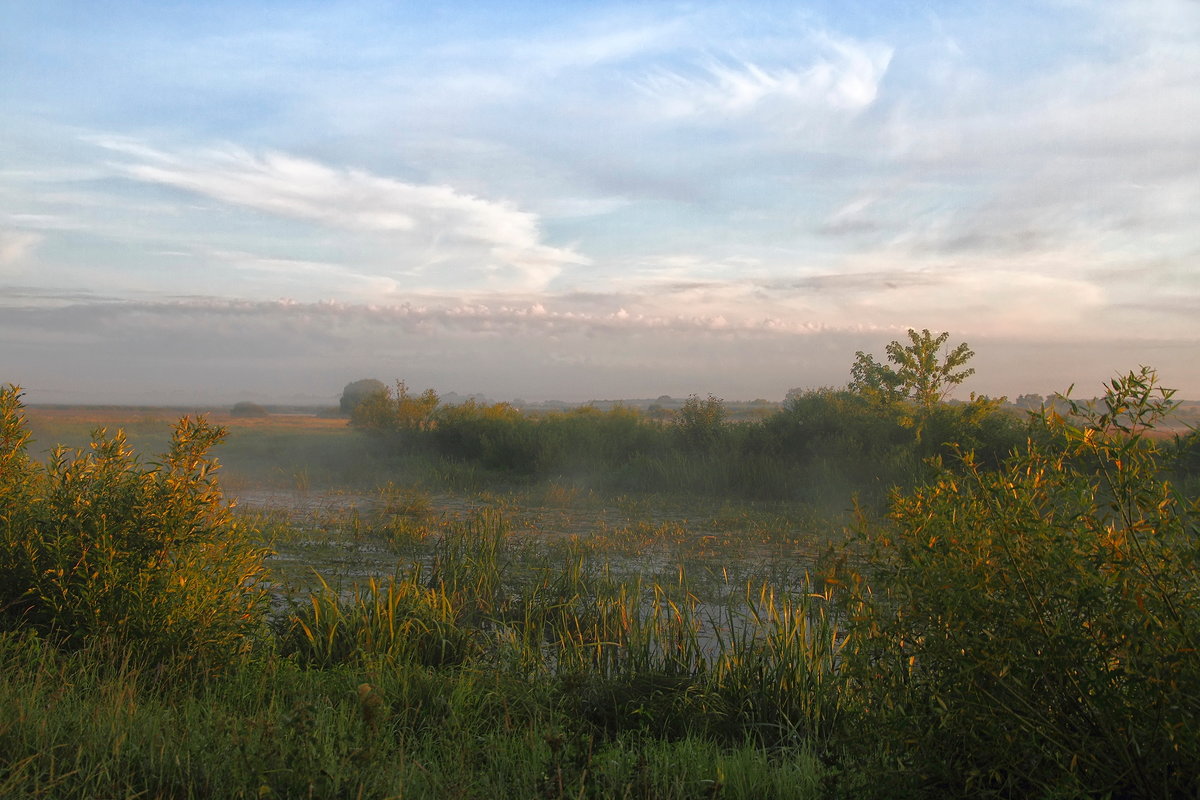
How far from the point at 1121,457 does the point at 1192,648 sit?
22.5 inches

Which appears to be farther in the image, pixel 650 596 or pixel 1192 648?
pixel 650 596

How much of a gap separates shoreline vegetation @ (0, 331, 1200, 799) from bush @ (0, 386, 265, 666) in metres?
0.02

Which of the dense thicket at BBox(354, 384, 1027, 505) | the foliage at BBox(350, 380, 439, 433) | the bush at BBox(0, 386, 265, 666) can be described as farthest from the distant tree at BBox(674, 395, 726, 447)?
the bush at BBox(0, 386, 265, 666)

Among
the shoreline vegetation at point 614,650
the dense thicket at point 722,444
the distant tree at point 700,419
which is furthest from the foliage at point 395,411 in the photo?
the shoreline vegetation at point 614,650

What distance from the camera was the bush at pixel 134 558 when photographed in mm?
4484

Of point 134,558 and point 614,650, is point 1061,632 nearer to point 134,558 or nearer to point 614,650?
point 614,650

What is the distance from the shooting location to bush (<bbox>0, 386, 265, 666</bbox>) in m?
4.48

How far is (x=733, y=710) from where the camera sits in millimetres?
4676

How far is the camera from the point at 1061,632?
8.21ft

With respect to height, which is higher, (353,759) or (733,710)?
(353,759)

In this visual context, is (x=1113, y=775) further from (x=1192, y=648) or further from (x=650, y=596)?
(x=650, y=596)

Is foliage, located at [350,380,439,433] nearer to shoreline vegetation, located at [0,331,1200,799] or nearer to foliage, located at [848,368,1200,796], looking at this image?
shoreline vegetation, located at [0,331,1200,799]

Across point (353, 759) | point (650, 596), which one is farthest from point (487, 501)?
point (353, 759)

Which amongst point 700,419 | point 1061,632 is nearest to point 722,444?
point 700,419
